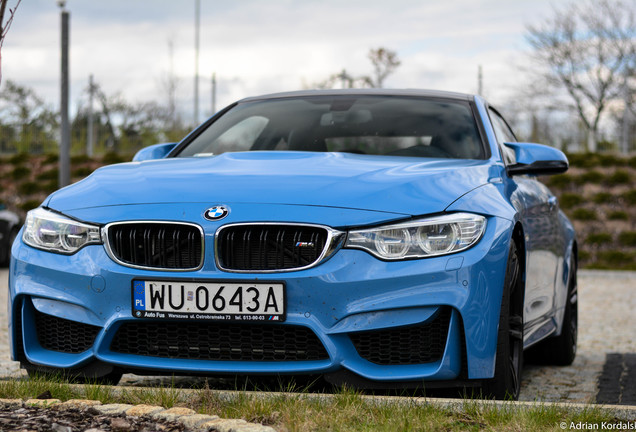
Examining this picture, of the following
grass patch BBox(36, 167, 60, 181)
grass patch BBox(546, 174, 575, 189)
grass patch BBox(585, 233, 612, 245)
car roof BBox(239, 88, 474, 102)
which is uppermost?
car roof BBox(239, 88, 474, 102)

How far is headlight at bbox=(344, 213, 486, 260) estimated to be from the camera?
11.5 ft

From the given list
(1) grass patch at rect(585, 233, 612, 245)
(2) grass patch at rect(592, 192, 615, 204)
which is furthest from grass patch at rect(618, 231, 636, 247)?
(2) grass patch at rect(592, 192, 615, 204)

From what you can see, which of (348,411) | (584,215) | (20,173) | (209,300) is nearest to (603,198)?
(584,215)

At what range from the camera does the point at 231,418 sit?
3152 mm

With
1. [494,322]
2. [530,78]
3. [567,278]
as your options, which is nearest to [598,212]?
[567,278]

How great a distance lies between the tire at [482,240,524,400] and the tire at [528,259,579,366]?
6.24ft

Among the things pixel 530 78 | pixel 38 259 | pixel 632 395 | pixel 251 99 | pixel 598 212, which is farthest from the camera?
pixel 530 78

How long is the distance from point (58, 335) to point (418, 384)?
1450 millimetres

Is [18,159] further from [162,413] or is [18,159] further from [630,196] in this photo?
[162,413]

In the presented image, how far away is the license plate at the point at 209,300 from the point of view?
11.5ft

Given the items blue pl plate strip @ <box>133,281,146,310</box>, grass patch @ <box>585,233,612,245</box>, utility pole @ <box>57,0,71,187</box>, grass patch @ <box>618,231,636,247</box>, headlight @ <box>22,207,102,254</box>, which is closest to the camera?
blue pl plate strip @ <box>133,281,146,310</box>

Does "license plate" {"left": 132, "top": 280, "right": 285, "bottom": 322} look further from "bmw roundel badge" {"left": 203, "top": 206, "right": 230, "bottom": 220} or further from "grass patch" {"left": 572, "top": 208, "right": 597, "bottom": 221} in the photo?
"grass patch" {"left": 572, "top": 208, "right": 597, "bottom": 221}

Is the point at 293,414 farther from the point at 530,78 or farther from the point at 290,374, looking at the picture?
the point at 530,78

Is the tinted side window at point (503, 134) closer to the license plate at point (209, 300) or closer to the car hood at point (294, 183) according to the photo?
the car hood at point (294, 183)
